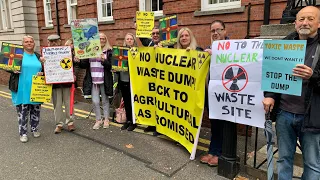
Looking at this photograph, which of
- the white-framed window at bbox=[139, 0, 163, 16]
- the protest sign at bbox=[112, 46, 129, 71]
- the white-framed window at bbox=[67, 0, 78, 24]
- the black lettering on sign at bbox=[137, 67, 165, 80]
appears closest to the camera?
the black lettering on sign at bbox=[137, 67, 165, 80]

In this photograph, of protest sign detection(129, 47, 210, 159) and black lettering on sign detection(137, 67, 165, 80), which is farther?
black lettering on sign detection(137, 67, 165, 80)

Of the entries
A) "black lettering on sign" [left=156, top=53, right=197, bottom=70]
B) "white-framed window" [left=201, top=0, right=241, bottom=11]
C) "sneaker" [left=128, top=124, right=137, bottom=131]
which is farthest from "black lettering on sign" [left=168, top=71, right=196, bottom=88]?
"white-framed window" [left=201, top=0, right=241, bottom=11]

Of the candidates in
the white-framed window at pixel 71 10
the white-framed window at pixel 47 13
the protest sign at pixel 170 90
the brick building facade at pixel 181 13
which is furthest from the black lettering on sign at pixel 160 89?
the white-framed window at pixel 47 13

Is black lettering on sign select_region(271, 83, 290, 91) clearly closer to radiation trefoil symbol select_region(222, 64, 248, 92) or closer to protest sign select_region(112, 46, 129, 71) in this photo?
radiation trefoil symbol select_region(222, 64, 248, 92)

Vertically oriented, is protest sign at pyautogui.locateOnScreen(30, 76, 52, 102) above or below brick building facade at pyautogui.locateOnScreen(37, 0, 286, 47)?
below

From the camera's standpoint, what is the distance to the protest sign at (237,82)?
2.93 meters

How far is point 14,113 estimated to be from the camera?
23.0ft

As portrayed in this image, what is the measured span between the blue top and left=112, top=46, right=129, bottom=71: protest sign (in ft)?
4.73

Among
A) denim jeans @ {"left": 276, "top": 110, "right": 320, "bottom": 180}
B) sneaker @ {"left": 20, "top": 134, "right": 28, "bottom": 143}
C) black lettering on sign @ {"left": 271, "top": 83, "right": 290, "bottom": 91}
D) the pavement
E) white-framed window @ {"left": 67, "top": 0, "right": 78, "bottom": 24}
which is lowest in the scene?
the pavement

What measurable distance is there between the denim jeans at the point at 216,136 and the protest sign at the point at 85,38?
262 cm

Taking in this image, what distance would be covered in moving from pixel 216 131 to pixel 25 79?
3562mm

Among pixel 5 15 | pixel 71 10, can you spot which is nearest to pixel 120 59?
pixel 71 10

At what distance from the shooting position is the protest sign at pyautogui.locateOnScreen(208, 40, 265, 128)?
2926mm

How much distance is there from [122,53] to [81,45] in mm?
777
